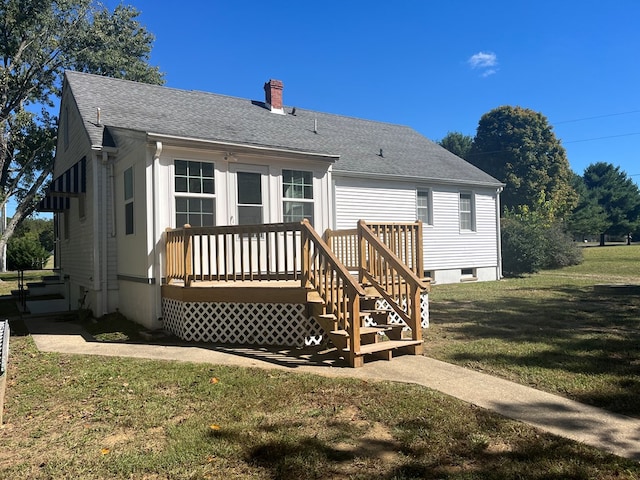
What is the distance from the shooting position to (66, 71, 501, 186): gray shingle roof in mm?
10273

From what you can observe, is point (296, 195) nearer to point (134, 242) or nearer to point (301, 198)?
point (301, 198)

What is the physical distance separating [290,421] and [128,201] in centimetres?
683

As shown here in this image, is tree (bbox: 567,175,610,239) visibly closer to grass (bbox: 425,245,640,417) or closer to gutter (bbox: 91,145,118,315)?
grass (bbox: 425,245,640,417)

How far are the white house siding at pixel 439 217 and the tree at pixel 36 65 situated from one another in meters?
18.0

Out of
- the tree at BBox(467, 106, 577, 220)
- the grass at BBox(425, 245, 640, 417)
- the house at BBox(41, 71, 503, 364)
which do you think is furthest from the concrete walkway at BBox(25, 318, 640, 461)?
the tree at BBox(467, 106, 577, 220)

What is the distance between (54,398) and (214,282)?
3.03 metres

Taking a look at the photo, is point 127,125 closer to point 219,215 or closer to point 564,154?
point 219,215

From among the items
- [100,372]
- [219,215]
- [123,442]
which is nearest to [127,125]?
[219,215]

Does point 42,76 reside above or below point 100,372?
above

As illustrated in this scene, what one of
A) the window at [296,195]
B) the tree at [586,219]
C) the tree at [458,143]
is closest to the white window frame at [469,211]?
the window at [296,195]

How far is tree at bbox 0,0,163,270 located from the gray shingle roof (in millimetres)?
13495

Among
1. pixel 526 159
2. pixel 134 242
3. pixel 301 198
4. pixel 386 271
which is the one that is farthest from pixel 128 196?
pixel 526 159

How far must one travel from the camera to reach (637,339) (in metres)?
6.84

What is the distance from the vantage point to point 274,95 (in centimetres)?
1527
